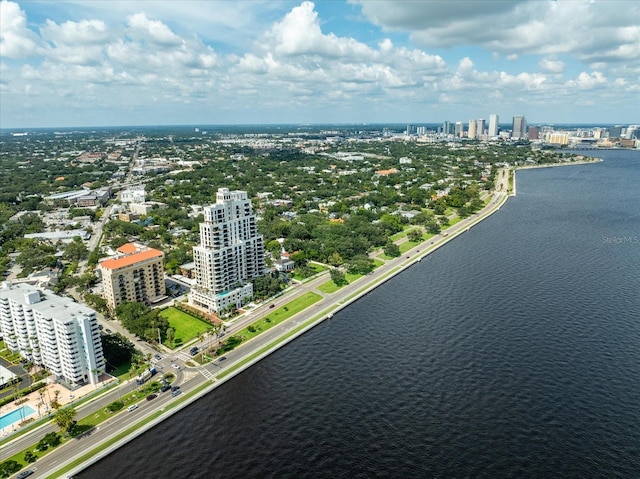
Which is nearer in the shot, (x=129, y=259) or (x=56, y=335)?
(x=56, y=335)

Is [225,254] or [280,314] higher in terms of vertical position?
[225,254]

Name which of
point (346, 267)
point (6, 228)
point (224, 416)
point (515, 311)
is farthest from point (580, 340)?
point (6, 228)

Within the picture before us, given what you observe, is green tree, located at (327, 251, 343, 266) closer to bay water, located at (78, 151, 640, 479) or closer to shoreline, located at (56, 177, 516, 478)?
shoreline, located at (56, 177, 516, 478)

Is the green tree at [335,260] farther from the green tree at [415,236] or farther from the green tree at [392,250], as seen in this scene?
the green tree at [415,236]

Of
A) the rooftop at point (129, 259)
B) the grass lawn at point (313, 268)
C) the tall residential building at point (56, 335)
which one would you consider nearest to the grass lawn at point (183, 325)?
the rooftop at point (129, 259)

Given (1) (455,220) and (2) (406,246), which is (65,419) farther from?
(1) (455,220)

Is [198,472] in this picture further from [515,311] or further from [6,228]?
[6,228]

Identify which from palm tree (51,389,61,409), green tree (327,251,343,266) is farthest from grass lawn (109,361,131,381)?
green tree (327,251,343,266)

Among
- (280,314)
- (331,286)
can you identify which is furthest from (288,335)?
(331,286)
